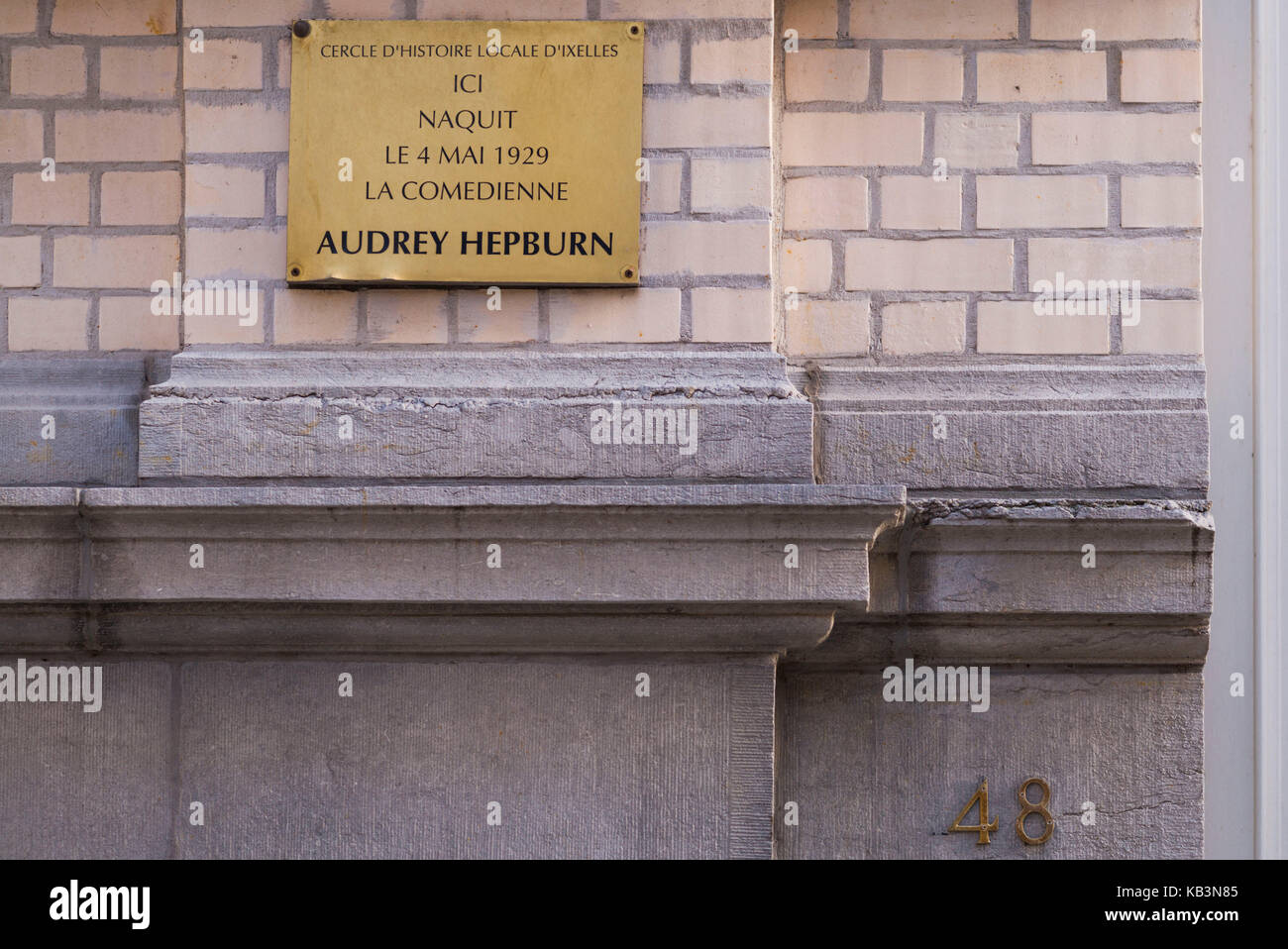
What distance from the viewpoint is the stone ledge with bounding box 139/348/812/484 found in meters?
2.95

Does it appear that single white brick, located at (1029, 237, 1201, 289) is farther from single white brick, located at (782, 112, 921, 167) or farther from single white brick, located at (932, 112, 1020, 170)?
single white brick, located at (782, 112, 921, 167)

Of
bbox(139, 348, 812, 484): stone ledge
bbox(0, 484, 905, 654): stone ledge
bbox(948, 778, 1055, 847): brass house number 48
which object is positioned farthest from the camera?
bbox(948, 778, 1055, 847): brass house number 48

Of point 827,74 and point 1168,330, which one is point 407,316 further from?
point 1168,330

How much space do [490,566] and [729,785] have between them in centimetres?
73

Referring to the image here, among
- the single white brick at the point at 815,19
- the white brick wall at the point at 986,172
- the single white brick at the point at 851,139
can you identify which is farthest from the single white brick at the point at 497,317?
the single white brick at the point at 815,19

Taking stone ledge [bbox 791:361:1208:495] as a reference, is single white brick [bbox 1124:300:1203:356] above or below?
above

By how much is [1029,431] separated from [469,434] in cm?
130

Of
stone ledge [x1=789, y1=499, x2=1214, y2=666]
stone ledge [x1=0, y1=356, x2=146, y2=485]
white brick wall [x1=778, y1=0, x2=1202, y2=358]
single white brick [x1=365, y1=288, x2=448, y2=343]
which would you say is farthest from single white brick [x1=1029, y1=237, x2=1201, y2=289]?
stone ledge [x1=0, y1=356, x2=146, y2=485]

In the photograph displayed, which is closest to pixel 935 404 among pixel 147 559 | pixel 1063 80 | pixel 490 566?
pixel 1063 80

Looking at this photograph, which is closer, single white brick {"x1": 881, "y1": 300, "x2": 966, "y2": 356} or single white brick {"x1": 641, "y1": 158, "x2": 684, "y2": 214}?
single white brick {"x1": 641, "y1": 158, "x2": 684, "y2": 214}

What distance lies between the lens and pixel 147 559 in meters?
2.93

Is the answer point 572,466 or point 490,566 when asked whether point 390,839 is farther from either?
point 572,466

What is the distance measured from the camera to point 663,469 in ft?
9.70

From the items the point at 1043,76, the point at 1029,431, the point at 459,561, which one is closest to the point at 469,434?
the point at 459,561
